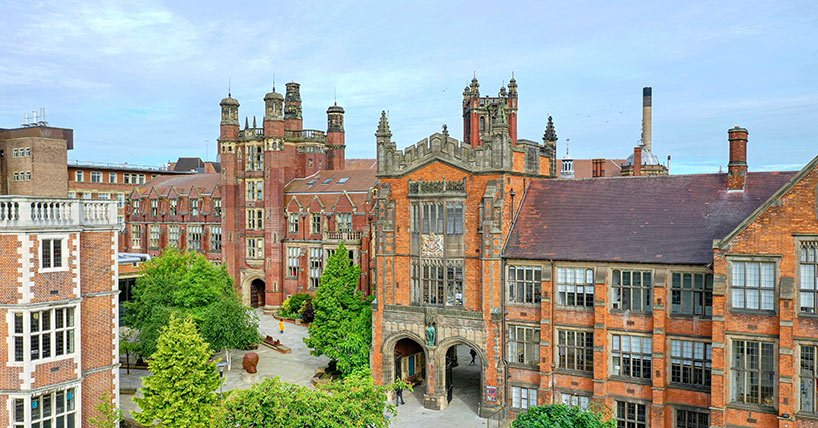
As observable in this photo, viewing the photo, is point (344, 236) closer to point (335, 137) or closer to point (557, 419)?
point (335, 137)

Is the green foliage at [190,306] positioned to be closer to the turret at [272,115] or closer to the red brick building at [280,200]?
the red brick building at [280,200]

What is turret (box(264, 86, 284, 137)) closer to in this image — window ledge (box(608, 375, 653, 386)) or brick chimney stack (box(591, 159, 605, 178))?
brick chimney stack (box(591, 159, 605, 178))

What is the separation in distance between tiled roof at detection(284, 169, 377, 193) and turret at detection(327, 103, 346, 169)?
16.4ft

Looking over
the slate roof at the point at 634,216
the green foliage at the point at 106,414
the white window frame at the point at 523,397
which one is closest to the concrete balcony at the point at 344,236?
the slate roof at the point at 634,216

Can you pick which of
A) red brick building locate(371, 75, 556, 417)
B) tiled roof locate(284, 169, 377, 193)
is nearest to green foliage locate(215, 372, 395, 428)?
red brick building locate(371, 75, 556, 417)

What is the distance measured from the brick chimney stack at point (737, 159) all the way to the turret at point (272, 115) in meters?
44.4

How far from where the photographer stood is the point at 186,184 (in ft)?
267

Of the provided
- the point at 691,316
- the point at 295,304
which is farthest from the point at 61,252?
the point at 295,304

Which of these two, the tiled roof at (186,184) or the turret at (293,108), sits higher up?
the turret at (293,108)

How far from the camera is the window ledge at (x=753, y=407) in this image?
90.8 feet

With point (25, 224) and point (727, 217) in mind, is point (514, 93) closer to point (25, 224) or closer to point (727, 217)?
point (727, 217)

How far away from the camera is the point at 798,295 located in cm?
2705

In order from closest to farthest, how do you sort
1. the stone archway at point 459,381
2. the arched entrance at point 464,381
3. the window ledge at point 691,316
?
the window ledge at point 691,316 < the stone archway at point 459,381 < the arched entrance at point 464,381

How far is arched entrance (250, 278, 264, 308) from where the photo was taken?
231 ft
